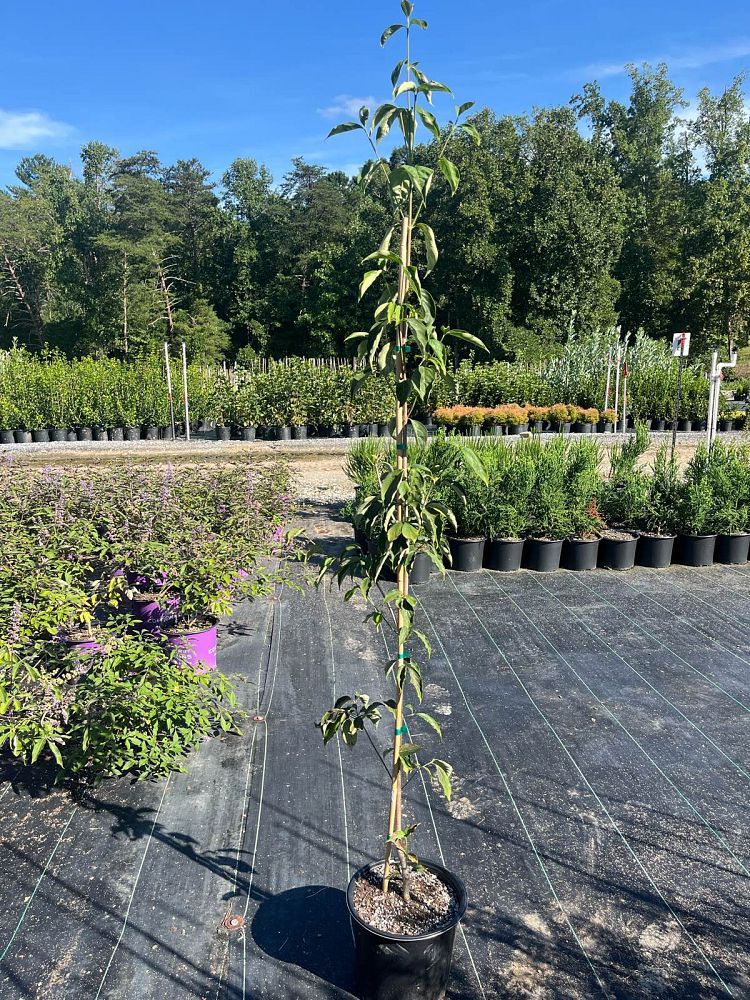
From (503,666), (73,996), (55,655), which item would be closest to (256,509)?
(55,655)

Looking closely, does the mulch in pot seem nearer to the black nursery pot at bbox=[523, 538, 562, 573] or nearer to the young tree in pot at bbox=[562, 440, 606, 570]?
the black nursery pot at bbox=[523, 538, 562, 573]

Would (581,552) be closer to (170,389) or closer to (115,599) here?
(115,599)

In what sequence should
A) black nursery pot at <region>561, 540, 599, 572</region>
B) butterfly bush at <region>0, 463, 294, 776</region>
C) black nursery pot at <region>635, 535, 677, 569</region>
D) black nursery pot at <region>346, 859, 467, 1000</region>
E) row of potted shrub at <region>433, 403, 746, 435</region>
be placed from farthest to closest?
row of potted shrub at <region>433, 403, 746, 435</region> < black nursery pot at <region>635, 535, 677, 569</region> < black nursery pot at <region>561, 540, 599, 572</region> < butterfly bush at <region>0, 463, 294, 776</region> < black nursery pot at <region>346, 859, 467, 1000</region>

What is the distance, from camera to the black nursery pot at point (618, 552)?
5.98m

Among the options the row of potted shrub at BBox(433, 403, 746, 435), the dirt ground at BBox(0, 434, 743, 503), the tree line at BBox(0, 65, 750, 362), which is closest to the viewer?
the dirt ground at BBox(0, 434, 743, 503)

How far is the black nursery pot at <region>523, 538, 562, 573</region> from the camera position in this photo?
5.89 m

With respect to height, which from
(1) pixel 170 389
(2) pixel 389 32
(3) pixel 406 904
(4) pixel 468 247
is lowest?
(3) pixel 406 904

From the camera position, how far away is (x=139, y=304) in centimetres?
2969

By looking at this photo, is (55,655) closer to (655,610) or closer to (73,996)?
(73,996)

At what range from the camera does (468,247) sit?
26.7m

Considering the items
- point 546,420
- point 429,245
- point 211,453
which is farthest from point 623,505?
point 546,420

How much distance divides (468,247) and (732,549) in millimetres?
22671

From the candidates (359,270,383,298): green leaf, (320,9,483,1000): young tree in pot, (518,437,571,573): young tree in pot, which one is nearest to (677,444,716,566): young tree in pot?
(518,437,571,573): young tree in pot

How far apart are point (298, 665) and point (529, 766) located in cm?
151
